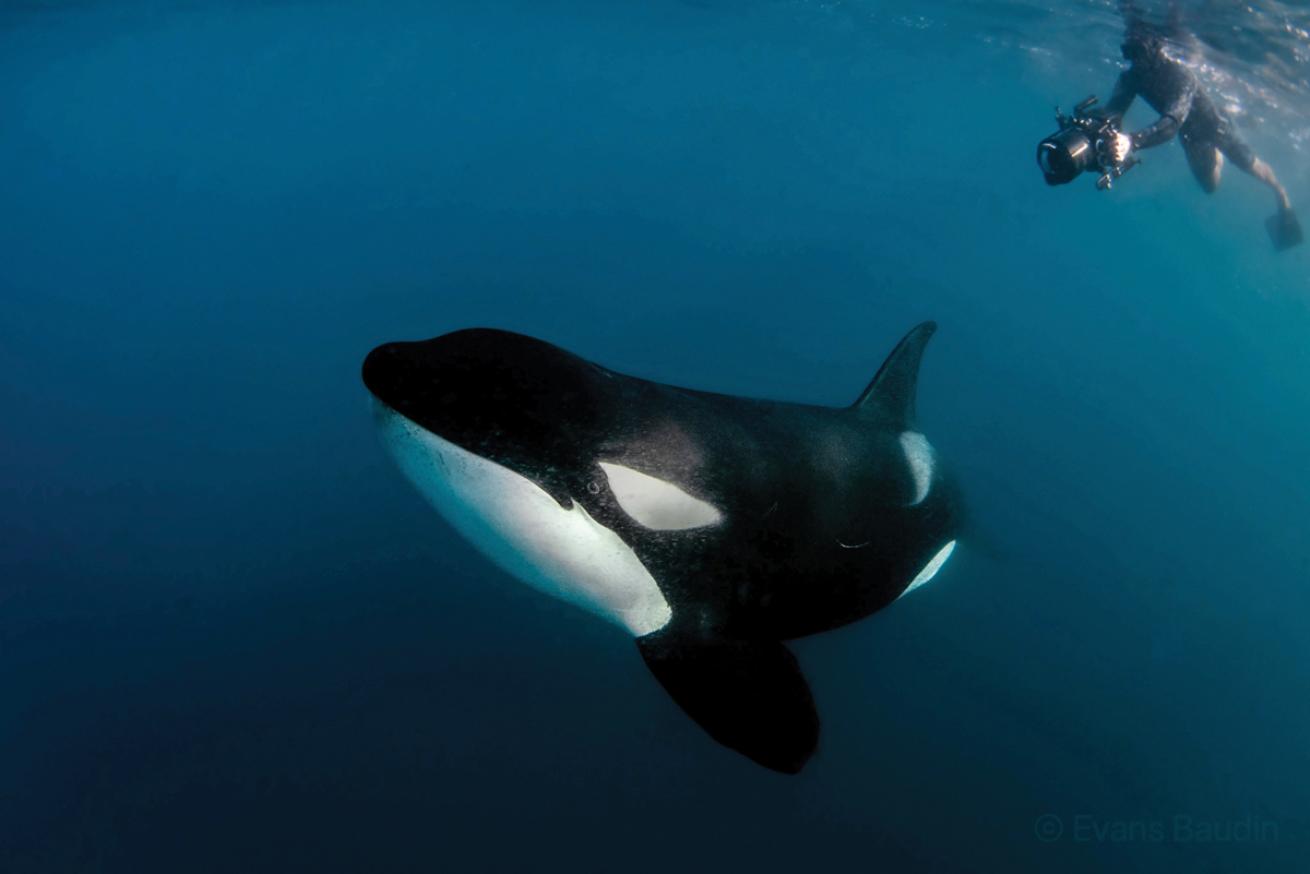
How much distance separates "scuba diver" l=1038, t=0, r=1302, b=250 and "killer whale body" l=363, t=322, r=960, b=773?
28.7 feet

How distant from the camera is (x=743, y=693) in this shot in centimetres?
338

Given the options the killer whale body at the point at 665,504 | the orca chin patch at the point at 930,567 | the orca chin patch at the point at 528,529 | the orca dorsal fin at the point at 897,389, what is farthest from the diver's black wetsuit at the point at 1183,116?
the orca chin patch at the point at 528,529

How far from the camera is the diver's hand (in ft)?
33.2

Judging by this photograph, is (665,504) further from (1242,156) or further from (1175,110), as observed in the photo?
(1242,156)

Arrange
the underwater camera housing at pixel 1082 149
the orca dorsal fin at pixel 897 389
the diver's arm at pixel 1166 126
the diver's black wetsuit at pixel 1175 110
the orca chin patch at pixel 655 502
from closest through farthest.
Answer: the orca chin patch at pixel 655 502, the orca dorsal fin at pixel 897 389, the underwater camera housing at pixel 1082 149, the diver's arm at pixel 1166 126, the diver's black wetsuit at pixel 1175 110

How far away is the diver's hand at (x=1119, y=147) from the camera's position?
33.2 feet

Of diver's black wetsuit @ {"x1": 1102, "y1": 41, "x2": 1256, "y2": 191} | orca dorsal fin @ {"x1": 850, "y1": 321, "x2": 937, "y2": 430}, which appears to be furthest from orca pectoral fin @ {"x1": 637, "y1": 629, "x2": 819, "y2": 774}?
diver's black wetsuit @ {"x1": 1102, "y1": 41, "x2": 1256, "y2": 191}

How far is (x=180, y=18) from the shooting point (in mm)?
34406

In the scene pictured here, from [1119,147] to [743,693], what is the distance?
10.7 m

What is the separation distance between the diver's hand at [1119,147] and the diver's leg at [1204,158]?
691 centimetres

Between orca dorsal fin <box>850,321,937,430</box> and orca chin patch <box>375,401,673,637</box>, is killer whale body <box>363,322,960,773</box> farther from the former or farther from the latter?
orca dorsal fin <box>850,321,937,430</box>

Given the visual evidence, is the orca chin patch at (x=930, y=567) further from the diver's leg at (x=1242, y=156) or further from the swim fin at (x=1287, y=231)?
the swim fin at (x=1287, y=231)

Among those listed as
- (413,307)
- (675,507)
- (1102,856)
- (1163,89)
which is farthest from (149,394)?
(1163,89)

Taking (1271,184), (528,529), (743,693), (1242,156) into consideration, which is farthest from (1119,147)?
(528,529)
